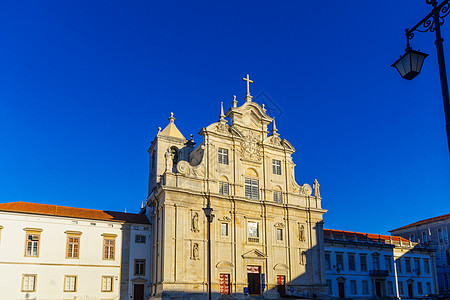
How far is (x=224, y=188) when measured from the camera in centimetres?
4178

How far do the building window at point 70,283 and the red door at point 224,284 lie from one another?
41.7ft

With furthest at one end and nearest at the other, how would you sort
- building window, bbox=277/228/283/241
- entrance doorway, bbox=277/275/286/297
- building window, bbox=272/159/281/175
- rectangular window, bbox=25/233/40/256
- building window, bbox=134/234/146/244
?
A: 1. building window, bbox=272/159/281/175
2. building window, bbox=277/228/283/241
3. entrance doorway, bbox=277/275/286/297
4. building window, bbox=134/234/146/244
5. rectangular window, bbox=25/233/40/256

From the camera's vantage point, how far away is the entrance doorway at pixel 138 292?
38.9 meters

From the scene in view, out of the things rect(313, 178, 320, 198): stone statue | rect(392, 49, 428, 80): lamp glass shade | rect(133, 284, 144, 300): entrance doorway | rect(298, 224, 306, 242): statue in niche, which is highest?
rect(313, 178, 320, 198): stone statue

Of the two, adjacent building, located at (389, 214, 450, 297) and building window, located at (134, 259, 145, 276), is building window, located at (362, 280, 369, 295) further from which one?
building window, located at (134, 259, 145, 276)

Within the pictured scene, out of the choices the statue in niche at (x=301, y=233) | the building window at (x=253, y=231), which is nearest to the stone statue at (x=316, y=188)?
the statue in niche at (x=301, y=233)

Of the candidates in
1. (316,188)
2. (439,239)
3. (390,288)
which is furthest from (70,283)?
(439,239)

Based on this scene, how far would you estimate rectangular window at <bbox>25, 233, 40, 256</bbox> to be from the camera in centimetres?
3562

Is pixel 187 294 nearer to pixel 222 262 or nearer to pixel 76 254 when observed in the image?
pixel 222 262

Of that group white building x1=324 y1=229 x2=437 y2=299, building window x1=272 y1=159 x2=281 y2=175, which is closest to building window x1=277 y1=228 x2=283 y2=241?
building window x1=272 y1=159 x2=281 y2=175

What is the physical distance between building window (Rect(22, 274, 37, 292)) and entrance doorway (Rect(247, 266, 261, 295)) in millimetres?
18786

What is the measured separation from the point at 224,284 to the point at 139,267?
809 cm

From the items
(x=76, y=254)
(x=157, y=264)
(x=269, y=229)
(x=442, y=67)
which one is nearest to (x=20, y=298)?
(x=76, y=254)

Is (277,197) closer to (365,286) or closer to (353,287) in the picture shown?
(353,287)
